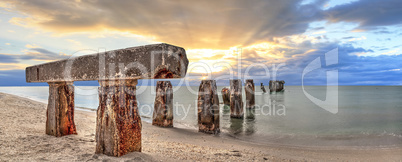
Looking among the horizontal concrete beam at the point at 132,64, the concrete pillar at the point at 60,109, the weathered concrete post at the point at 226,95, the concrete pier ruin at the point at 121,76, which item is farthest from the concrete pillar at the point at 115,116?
the weathered concrete post at the point at 226,95

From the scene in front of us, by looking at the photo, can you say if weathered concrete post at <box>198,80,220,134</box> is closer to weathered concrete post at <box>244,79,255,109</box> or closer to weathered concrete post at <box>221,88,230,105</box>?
weathered concrete post at <box>244,79,255,109</box>

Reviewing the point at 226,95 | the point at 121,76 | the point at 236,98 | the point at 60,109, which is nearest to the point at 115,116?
the point at 121,76

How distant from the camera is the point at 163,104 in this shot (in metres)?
8.52

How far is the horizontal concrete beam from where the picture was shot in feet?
8.64

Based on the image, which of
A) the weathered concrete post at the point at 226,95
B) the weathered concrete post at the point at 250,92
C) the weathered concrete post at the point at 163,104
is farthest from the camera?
the weathered concrete post at the point at 226,95

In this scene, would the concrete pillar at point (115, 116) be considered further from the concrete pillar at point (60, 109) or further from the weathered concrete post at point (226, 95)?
the weathered concrete post at point (226, 95)

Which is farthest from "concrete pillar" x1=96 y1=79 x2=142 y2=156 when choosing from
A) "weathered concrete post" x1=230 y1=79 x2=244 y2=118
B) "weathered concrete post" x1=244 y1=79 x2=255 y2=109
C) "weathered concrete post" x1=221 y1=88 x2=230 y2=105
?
"weathered concrete post" x1=221 y1=88 x2=230 y2=105

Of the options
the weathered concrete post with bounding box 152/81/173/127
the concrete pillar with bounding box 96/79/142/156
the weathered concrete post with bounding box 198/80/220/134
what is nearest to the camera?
the concrete pillar with bounding box 96/79/142/156

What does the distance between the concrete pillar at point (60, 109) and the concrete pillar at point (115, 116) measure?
6.22 ft

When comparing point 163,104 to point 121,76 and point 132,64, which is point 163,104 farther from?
point 132,64

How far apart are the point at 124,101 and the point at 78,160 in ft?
3.59

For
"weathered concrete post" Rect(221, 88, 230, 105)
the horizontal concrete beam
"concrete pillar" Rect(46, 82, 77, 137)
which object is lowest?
"weathered concrete post" Rect(221, 88, 230, 105)

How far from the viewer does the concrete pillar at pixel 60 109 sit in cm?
448

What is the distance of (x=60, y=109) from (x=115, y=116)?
227 cm
